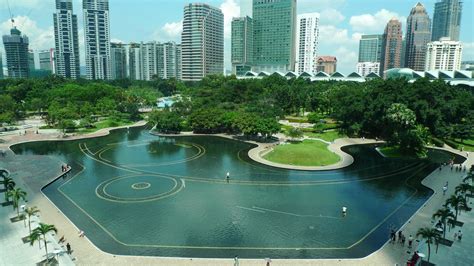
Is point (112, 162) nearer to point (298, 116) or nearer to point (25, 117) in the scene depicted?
point (298, 116)

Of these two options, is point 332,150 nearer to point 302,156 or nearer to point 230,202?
point 302,156

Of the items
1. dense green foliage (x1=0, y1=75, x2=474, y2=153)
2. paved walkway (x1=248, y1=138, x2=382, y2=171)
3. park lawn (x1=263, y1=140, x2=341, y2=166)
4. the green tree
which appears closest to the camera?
paved walkway (x1=248, y1=138, x2=382, y2=171)

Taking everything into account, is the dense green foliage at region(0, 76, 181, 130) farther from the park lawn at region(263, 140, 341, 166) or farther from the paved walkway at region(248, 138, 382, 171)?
the park lawn at region(263, 140, 341, 166)

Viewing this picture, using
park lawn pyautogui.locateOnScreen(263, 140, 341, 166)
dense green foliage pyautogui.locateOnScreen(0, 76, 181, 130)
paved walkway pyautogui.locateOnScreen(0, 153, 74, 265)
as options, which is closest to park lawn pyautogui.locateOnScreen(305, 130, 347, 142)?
park lawn pyautogui.locateOnScreen(263, 140, 341, 166)

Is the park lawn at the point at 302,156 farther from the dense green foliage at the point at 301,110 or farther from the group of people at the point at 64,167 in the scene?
the group of people at the point at 64,167

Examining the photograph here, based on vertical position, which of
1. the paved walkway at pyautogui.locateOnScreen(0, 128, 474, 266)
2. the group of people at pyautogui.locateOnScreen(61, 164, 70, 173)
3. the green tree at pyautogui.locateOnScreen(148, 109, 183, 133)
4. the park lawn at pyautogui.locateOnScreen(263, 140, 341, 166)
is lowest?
the paved walkway at pyautogui.locateOnScreen(0, 128, 474, 266)

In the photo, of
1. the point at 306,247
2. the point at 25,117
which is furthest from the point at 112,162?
the point at 25,117

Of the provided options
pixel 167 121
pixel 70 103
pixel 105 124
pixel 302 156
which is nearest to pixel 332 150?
pixel 302 156

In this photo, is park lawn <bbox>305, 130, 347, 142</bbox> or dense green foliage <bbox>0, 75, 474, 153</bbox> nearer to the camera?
dense green foliage <bbox>0, 75, 474, 153</bbox>

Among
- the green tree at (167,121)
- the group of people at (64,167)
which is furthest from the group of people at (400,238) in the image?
the green tree at (167,121)
